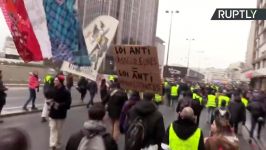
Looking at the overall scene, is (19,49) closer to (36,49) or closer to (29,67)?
(36,49)

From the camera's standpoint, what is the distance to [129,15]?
420 feet

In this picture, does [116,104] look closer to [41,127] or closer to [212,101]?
[41,127]

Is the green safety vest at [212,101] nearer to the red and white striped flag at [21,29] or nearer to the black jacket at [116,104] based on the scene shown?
the black jacket at [116,104]

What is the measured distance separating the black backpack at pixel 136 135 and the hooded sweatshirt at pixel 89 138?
171 centimetres

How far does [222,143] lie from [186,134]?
690mm

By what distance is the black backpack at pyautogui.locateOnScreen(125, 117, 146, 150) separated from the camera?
631 centimetres

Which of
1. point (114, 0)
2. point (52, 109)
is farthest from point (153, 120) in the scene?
point (114, 0)

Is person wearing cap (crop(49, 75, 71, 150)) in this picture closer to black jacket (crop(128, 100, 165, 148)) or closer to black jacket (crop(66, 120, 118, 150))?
black jacket (crop(128, 100, 165, 148))

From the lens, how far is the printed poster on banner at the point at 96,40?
673 cm

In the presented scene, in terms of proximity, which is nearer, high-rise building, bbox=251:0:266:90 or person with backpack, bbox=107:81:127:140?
person with backpack, bbox=107:81:127:140

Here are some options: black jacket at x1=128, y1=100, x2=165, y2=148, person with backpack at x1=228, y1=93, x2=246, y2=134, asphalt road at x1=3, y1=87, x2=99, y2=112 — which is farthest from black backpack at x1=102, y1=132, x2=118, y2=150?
asphalt road at x1=3, y1=87, x2=99, y2=112

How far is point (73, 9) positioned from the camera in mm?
5230

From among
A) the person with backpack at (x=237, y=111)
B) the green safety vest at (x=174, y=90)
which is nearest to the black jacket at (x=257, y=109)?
the person with backpack at (x=237, y=111)

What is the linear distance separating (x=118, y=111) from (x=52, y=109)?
1.96 meters
